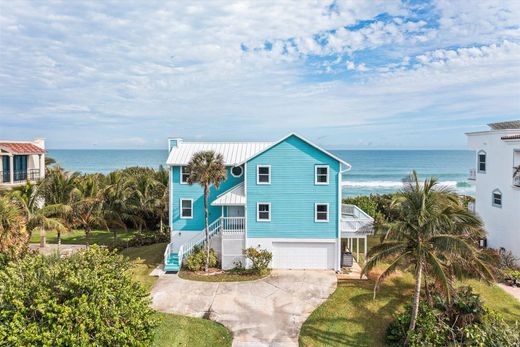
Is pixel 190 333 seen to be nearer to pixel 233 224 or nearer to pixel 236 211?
pixel 233 224

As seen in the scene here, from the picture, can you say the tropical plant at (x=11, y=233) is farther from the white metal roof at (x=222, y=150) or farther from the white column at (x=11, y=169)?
the white column at (x=11, y=169)

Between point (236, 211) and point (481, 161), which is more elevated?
point (481, 161)

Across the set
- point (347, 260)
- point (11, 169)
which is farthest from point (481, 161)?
point (11, 169)

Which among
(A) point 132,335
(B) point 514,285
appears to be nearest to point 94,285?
(A) point 132,335

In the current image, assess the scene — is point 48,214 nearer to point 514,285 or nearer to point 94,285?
point 94,285

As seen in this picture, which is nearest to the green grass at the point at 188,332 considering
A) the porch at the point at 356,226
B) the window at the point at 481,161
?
the porch at the point at 356,226

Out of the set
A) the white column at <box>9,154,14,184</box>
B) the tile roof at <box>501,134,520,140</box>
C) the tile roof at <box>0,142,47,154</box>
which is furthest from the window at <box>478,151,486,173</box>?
the tile roof at <box>0,142,47,154</box>
